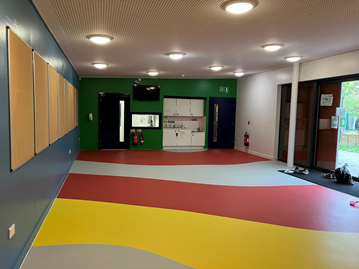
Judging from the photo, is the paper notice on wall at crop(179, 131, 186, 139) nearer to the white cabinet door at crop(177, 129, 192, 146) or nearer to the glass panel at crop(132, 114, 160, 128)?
the white cabinet door at crop(177, 129, 192, 146)

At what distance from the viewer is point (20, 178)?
2.66m

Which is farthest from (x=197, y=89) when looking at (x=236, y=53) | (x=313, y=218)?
(x=313, y=218)

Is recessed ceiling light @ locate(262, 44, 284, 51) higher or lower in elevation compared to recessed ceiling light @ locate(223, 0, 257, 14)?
higher

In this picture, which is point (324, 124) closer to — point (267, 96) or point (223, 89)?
point (267, 96)

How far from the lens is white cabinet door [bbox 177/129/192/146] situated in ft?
36.2

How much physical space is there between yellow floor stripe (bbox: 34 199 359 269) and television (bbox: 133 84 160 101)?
7003 millimetres

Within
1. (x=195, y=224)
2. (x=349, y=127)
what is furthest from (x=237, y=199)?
(x=349, y=127)

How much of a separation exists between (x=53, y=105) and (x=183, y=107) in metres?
7.18

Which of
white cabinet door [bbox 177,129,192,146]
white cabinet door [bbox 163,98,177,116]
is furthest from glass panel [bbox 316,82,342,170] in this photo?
white cabinet door [bbox 163,98,177,116]

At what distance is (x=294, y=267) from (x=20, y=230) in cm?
265

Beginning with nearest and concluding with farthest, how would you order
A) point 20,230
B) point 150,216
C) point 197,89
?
point 20,230 < point 150,216 < point 197,89

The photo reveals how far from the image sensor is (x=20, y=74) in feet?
8.71

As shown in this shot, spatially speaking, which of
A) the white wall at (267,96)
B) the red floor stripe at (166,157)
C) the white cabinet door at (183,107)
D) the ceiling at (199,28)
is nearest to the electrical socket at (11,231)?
the ceiling at (199,28)

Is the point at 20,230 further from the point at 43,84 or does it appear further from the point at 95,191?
the point at 95,191
